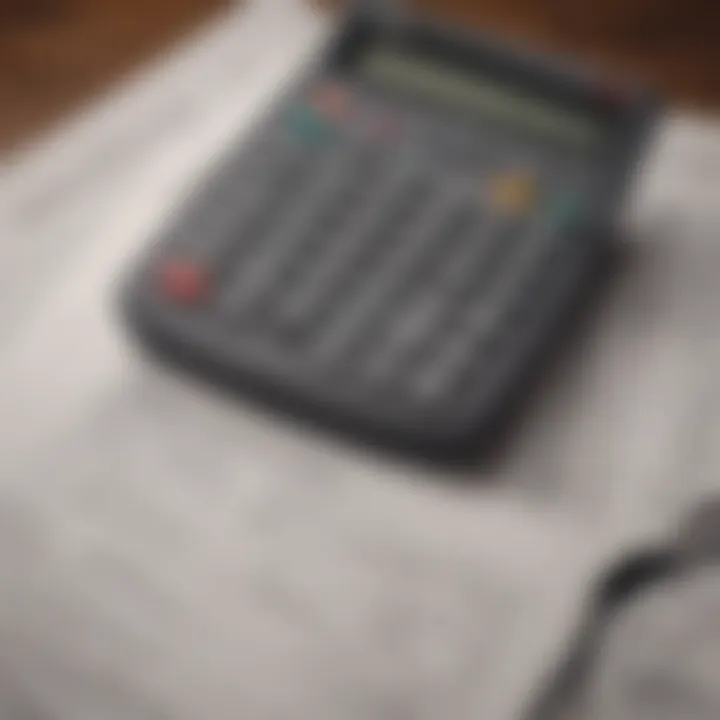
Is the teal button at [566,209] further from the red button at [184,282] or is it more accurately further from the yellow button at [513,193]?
the red button at [184,282]

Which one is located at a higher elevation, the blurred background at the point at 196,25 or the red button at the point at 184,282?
the blurred background at the point at 196,25

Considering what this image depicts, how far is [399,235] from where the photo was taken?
1.34ft

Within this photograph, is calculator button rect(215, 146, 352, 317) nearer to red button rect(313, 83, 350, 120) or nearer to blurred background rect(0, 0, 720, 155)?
red button rect(313, 83, 350, 120)

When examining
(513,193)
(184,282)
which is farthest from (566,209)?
(184,282)

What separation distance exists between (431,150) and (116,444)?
0.15 meters

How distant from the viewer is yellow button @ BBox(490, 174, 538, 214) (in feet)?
1.36

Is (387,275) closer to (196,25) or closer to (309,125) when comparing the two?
(309,125)

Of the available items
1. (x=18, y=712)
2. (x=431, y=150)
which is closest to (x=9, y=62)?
(x=431, y=150)

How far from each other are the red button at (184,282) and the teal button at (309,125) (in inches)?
2.8

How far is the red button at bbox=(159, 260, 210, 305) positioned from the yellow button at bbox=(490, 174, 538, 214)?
0.10m

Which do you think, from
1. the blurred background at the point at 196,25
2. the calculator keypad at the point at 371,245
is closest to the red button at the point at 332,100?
the calculator keypad at the point at 371,245

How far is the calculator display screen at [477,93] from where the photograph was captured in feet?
1.42

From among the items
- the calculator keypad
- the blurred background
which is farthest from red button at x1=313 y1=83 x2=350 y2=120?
Result: the blurred background

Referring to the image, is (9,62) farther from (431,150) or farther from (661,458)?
(661,458)
